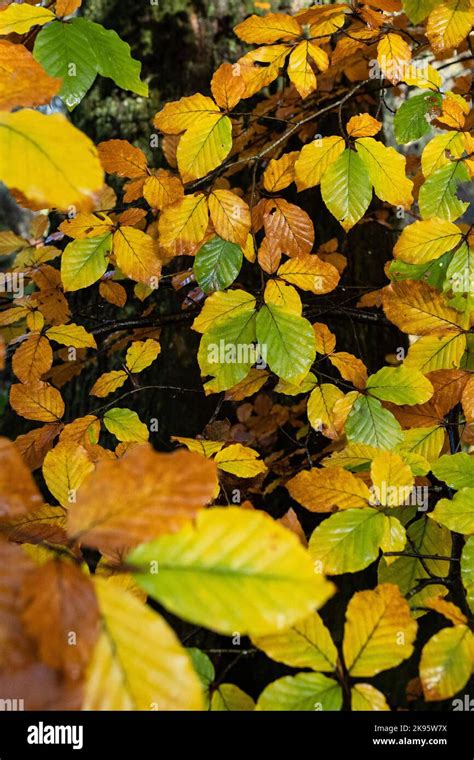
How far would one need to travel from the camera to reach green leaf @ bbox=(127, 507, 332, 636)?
1.02 feet

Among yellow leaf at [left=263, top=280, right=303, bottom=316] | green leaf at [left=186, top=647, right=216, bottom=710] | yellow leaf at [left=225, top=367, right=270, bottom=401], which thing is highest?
yellow leaf at [left=263, top=280, right=303, bottom=316]

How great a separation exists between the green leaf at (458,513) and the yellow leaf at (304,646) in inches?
8.4

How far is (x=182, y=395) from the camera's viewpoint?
5.38 ft

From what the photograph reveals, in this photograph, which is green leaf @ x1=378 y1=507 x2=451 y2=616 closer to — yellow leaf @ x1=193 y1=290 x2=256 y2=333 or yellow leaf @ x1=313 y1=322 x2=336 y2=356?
yellow leaf @ x1=313 y1=322 x2=336 y2=356

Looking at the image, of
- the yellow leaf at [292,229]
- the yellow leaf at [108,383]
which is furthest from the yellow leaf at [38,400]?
the yellow leaf at [292,229]

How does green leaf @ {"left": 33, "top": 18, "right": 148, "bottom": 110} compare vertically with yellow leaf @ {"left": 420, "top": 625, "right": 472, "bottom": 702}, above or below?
above

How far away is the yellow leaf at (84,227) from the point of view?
3.03 feet

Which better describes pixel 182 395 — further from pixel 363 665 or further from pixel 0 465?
pixel 0 465

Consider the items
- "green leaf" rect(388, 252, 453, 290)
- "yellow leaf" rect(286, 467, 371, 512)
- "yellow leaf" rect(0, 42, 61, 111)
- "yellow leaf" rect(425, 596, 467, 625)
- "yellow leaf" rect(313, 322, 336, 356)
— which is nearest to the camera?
"yellow leaf" rect(0, 42, 61, 111)

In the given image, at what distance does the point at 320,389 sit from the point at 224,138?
447 millimetres

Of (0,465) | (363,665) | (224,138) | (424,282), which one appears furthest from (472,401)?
(0,465)

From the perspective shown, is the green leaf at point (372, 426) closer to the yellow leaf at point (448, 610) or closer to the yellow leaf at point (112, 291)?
the yellow leaf at point (448, 610)

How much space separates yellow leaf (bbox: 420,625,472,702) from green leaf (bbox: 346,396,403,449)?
0.92ft

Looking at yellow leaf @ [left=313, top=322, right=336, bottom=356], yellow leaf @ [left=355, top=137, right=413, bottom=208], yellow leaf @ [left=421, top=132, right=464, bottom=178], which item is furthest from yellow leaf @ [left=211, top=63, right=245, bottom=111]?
yellow leaf @ [left=313, top=322, right=336, bottom=356]
